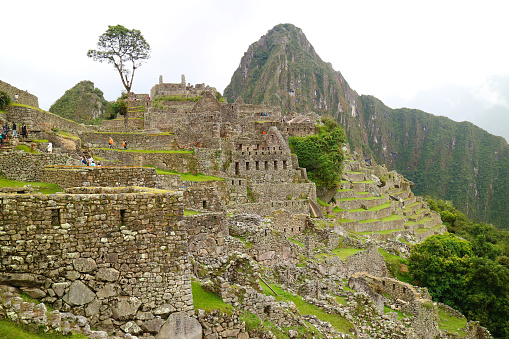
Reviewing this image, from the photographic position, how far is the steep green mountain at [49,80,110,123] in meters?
50.7

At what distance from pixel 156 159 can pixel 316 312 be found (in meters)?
14.9

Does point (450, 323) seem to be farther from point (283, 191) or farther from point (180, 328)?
point (180, 328)

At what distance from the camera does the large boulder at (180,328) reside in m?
6.26

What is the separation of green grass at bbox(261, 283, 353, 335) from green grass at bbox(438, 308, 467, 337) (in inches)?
397

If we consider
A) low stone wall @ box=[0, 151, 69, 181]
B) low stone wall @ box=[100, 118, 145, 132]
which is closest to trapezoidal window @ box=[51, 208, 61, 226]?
low stone wall @ box=[0, 151, 69, 181]

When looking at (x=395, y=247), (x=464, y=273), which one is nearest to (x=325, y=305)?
(x=464, y=273)

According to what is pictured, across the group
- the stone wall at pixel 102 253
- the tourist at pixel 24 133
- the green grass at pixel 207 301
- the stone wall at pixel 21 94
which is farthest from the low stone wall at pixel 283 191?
the stone wall at pixel 102 253

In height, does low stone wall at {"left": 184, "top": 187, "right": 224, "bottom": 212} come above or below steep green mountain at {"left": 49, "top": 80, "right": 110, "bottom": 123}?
below

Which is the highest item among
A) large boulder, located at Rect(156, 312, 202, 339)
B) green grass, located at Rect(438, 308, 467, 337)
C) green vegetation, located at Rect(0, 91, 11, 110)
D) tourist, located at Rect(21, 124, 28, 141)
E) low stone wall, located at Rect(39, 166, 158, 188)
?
green vegetation, located at Rect(0, 91, 11, 110)

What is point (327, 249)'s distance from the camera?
20.5m

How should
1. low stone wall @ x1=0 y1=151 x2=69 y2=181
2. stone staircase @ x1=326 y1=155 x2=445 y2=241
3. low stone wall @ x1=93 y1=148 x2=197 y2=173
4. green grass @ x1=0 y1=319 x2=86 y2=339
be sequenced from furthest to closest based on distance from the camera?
stone staircase @ x1=326 y1=155 x2=445 y2=241, low stone wall @ x1=93 y1=148 x2=197 y2=173, low stone wall @ x1=0 y1=151 x2=69 y2=181, green grass @ x1=0 y1=319 x2=86 y2=339

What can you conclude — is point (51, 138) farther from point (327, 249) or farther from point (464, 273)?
point (464, 273)

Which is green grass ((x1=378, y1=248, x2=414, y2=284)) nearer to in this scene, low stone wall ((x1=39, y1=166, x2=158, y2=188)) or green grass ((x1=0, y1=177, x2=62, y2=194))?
low stone wall ((x1=39, y1=166, x2=158, y2=188))

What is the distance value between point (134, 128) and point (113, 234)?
1199 inches
